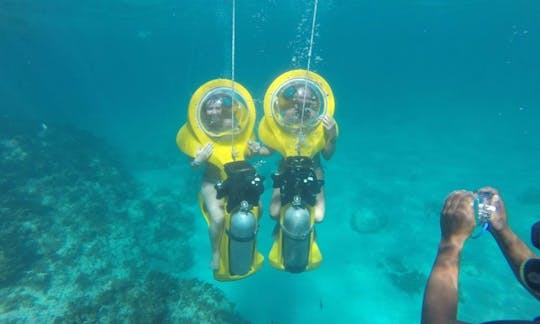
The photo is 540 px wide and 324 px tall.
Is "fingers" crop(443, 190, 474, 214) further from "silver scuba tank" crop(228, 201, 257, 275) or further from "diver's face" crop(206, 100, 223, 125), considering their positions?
"diver's face" crop(206, 100, 223, 125)

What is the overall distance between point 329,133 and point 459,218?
4.40 meters

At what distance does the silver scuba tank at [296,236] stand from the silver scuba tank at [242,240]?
59 centimetres

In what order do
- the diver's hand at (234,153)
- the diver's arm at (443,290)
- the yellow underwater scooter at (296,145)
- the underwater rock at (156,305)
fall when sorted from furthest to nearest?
the underwater rock at (156,305) < the diver's hand at (234,153) < the yellow underwater scooter at (296,145) < the diver's arm at (443,290)

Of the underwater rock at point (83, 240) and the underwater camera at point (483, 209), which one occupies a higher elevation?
the underwater rock at point (83, 240)

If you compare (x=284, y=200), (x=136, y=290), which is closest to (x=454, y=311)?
(x=284, y=200)

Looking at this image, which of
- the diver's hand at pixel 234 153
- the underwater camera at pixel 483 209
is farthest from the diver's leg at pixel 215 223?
the underwater camera at pixel 483 209

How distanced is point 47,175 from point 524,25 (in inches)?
A: 3061

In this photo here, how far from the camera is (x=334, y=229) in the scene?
13.0 meters

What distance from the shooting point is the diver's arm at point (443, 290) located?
2180 mm

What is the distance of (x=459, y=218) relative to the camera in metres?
2.47

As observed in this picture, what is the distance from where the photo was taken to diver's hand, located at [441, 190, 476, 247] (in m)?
2.46

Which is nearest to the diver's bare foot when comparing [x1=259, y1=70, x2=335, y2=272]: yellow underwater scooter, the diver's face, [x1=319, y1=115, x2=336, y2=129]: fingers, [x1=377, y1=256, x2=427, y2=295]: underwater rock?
[x1=259, y1=70, x2=335, y2=272]: yellow underwater scooter

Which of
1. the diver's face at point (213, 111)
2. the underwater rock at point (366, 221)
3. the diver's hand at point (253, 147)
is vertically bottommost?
the diver's hand at point (253, 147)

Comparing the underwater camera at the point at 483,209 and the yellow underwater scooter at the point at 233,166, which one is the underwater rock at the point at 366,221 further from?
the underwater camera at the point at 483,209
